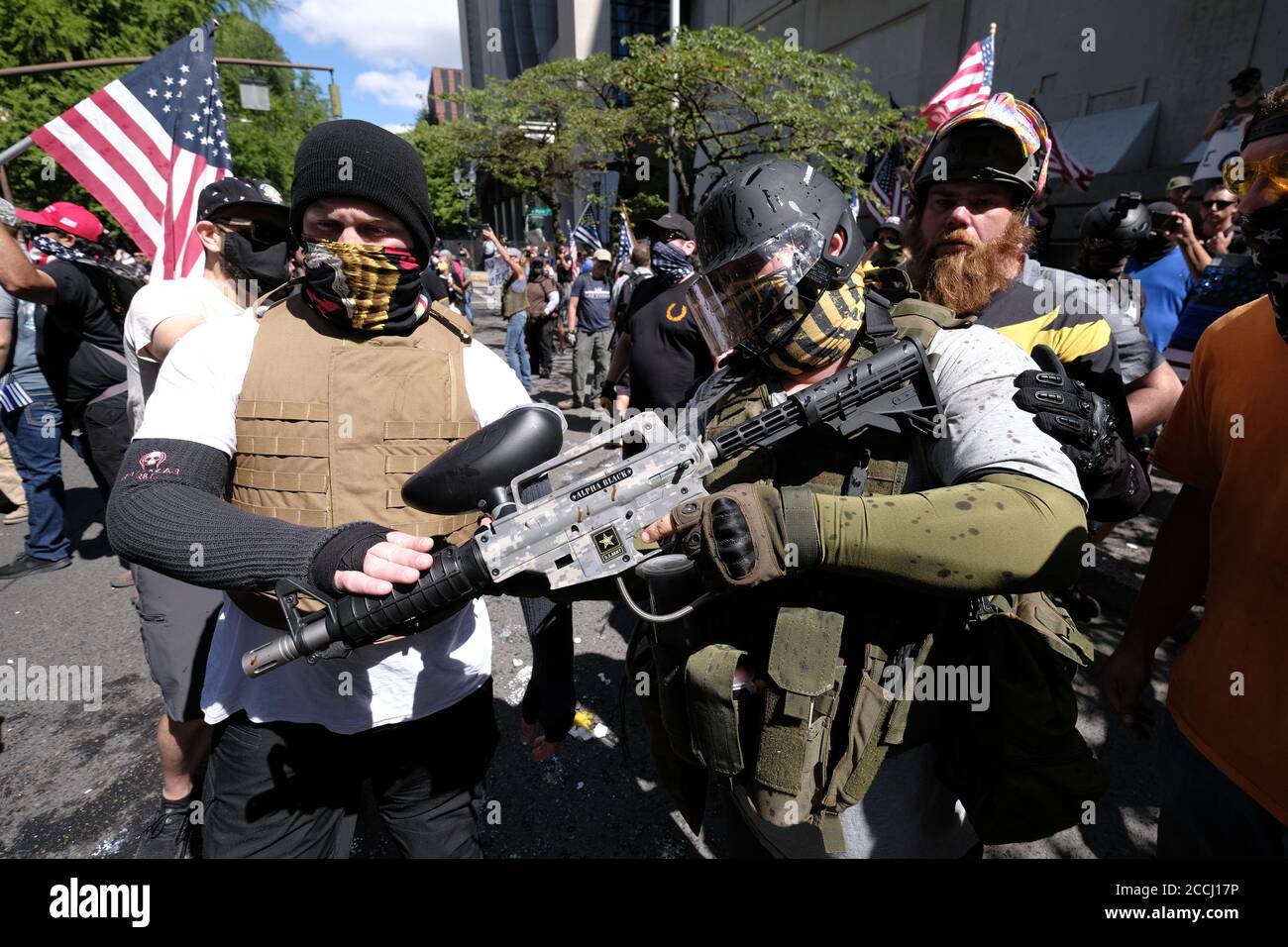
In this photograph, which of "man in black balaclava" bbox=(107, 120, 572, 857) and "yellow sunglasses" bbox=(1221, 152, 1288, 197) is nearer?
"yellow sunglasses" bbox=(1221, 152, 1288, 197)

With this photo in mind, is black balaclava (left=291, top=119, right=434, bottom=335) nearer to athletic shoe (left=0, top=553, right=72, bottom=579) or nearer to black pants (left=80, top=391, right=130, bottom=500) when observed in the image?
black pants (left=80, top=391, right=130, bottom=500)

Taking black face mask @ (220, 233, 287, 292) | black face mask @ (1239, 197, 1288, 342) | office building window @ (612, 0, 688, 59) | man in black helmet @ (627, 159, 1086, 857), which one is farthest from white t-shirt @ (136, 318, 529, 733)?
office building window @ (612, 0, 688, 59)

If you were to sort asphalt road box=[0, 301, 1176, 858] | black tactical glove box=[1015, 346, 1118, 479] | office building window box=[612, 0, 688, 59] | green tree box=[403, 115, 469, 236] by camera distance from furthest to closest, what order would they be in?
office building window box=[612, 0, 688, 59] < green tree box=[403, 115, 469, 236] < asphalt road box=[0, 301, 1176, 858] < black tactical glove box=[1015, 346, 1118, 479]

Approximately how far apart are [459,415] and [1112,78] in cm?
1533

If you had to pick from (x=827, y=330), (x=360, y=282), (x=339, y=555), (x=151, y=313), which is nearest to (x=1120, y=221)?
(x=827, y=330)

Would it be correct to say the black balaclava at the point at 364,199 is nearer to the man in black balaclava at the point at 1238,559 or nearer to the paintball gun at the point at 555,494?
the paintball gun at the point at 555,494

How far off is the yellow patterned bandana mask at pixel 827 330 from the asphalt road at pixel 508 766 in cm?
138

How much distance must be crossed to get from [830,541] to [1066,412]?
538 mm

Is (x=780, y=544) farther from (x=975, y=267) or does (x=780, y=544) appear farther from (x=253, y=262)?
(x=253, y=262)

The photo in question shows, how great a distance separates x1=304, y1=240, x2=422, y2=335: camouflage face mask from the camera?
1.54 metres

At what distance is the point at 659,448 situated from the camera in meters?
1.42
